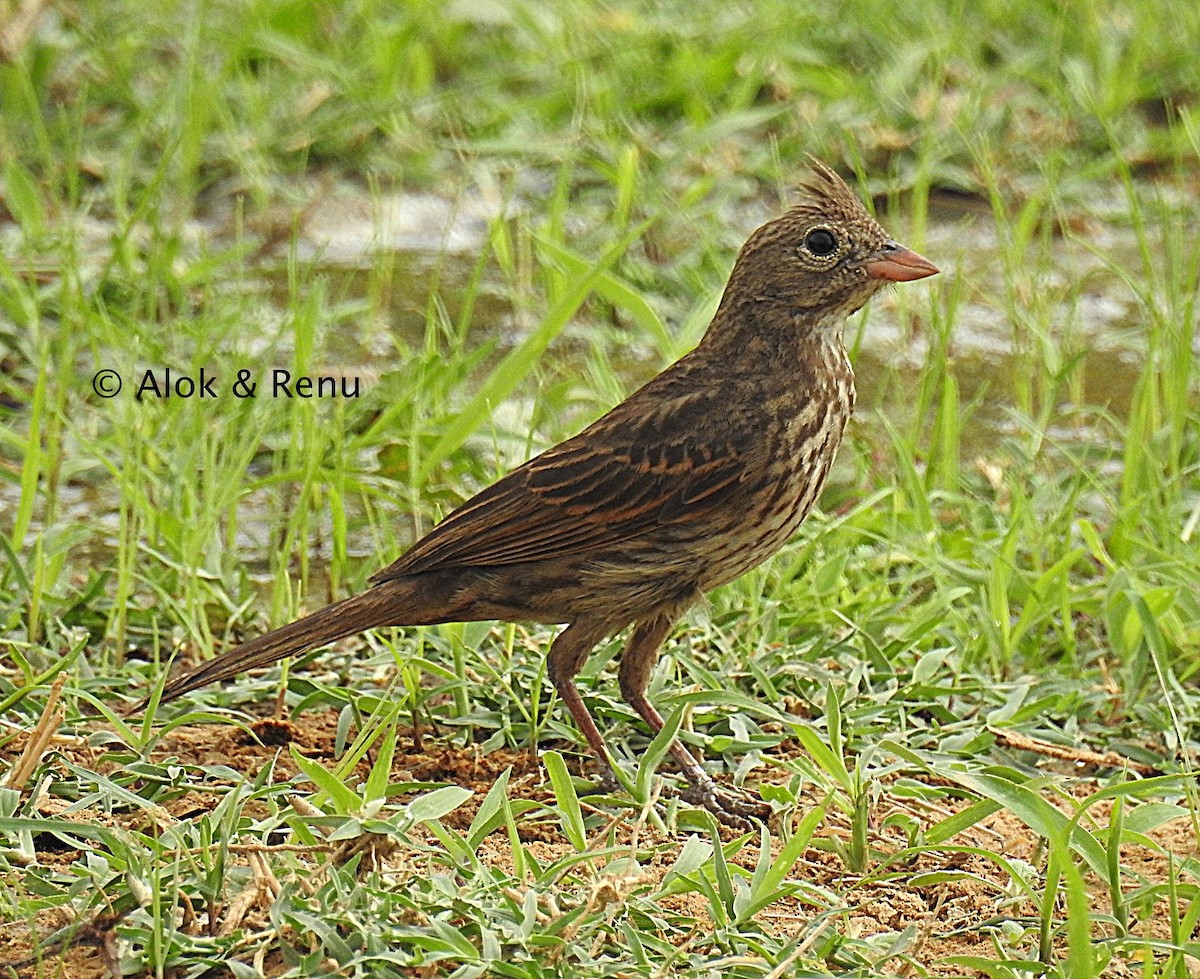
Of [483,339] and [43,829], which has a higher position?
[483,339]

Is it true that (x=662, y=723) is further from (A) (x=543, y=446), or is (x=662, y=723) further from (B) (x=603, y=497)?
(A) (x=543, y=446)

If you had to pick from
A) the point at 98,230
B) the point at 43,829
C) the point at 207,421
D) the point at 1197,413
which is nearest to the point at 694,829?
the point at 43,829

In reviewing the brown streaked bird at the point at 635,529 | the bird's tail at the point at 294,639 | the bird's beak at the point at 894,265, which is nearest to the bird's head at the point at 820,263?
the bird's beak at the point at 894,265

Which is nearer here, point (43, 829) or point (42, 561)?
point (43, 829)

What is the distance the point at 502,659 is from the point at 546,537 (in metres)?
0.59

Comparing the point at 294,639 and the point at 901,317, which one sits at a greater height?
the point at 901,317

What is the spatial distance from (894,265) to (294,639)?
161 cm

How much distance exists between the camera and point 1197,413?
604 centimetres

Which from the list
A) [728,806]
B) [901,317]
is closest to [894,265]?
[728,806]

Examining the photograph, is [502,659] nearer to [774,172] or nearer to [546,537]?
[546,537]

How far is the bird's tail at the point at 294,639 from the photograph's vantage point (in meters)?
4.17

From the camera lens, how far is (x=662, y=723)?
439cm

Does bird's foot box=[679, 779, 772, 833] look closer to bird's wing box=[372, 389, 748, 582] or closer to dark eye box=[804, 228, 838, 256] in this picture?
bird's wing box=[372, 389, 748, 582]

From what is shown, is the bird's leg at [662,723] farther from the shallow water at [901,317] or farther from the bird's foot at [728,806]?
the shallow water at [901,317]
